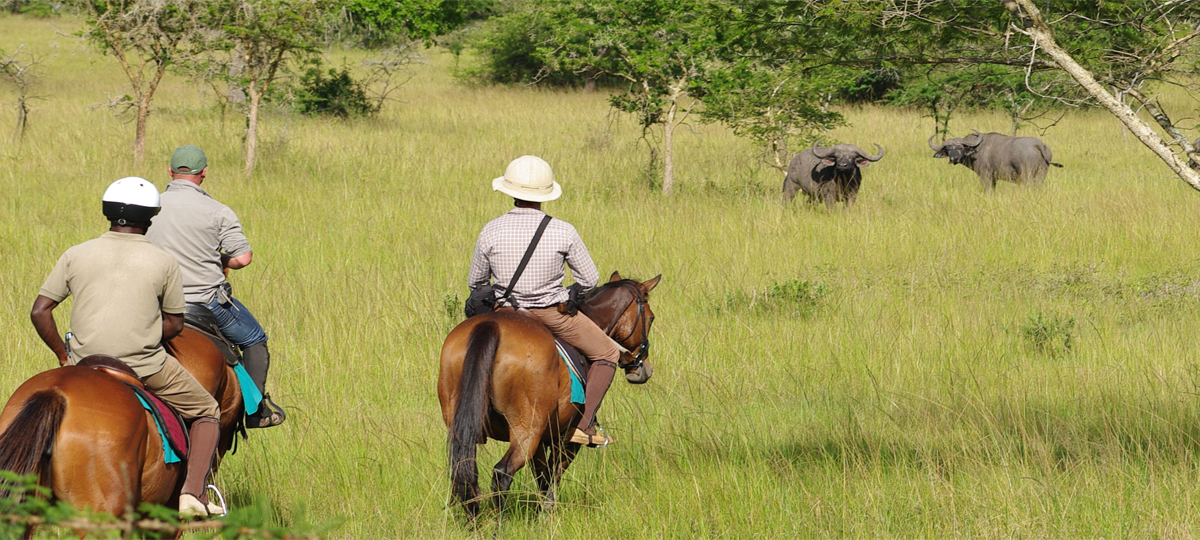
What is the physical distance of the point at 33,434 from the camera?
340 centimetres

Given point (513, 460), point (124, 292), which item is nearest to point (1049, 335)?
point (513, 460)

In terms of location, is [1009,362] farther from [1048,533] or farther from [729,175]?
[729,175]

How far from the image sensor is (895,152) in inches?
871

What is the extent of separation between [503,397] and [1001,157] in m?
15.3

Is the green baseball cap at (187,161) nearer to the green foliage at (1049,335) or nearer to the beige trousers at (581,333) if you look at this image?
the beige trousers at (581,333)

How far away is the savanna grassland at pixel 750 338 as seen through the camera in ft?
16.9

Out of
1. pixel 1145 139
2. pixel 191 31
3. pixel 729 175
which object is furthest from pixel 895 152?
pixel 1145 139

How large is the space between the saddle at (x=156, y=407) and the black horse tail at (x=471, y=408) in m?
1.13

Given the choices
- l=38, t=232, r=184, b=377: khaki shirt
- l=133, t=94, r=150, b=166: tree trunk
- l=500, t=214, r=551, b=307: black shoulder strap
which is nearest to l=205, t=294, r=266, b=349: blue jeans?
l=38, t=232, r=184, b=377: khaki shirt

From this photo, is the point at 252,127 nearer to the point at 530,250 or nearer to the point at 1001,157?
the point at 530,250

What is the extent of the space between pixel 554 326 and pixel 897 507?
6.26 ft

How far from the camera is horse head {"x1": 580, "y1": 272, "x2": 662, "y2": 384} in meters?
5.58

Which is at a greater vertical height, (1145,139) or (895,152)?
(1145,139)

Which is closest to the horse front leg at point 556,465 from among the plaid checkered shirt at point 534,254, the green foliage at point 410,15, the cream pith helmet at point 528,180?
the plaid checkered shirt at point 534,254
